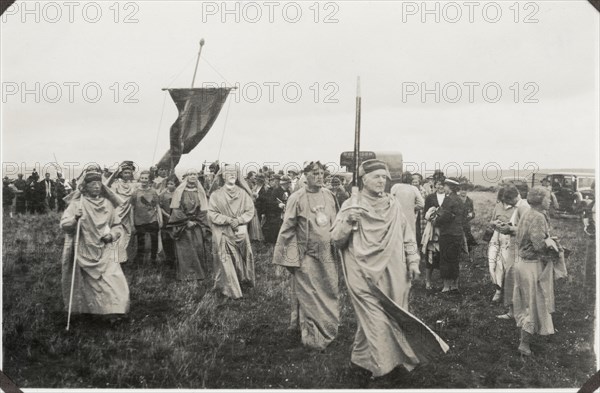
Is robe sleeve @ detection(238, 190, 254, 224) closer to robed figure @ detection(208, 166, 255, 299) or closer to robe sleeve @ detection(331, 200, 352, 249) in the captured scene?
robed figure @ detection(208, 166, 255, 299)

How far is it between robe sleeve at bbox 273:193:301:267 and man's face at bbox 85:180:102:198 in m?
1.79

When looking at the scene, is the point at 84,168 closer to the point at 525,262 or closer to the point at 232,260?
the point at 232,260

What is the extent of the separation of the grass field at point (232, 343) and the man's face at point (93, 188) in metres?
0.86

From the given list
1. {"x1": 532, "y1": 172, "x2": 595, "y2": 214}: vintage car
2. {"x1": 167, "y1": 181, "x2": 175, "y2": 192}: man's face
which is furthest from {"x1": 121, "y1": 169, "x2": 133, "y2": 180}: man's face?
{"x1": 532, "y1": 172, "x2": 595, "y2": 214}: vintage car

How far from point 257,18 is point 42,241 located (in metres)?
3.14

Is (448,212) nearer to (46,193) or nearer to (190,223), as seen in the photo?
(190,223)

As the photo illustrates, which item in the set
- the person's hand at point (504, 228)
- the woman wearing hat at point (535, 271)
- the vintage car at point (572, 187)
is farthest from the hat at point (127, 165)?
the vintage car at point (572, 187)

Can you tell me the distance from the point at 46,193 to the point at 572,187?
17.8 ft

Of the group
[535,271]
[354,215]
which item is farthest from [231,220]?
[535,271]

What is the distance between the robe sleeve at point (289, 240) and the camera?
5.85 m

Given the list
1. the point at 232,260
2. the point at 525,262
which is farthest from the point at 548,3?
the point at 232,260

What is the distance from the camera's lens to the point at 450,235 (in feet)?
23.1

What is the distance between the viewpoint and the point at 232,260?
7.13m

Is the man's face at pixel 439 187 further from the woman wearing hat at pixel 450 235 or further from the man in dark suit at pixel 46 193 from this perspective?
the man in dark suit at pixel 46 193
